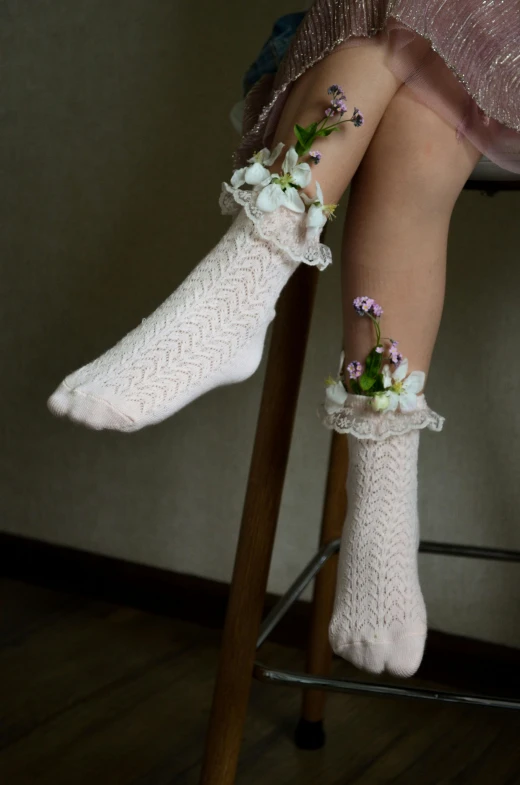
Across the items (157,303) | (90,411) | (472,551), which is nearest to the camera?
(90,411)

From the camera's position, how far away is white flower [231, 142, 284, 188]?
553 millimetres

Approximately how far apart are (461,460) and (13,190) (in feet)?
2.42

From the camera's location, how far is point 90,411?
534 mm

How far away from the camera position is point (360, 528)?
0.61 meters

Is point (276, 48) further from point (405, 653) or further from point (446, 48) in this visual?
point (405, 653)

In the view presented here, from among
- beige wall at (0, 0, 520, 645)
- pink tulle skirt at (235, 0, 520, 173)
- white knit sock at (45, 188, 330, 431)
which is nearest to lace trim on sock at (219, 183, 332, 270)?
white knit sock at (45, 188, 330, 431)

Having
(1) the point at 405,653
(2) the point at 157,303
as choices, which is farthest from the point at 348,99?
(2) the point at 157,303

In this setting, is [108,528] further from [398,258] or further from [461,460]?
[398,258]

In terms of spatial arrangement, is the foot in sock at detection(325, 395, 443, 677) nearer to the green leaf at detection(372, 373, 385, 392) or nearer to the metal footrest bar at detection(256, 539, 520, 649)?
the green leaf at detection(372, 373, 385, 392)

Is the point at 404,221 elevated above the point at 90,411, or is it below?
above

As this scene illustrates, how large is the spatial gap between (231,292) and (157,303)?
65 centimetres

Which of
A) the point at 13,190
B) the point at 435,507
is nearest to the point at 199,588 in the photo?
the point at 435,507

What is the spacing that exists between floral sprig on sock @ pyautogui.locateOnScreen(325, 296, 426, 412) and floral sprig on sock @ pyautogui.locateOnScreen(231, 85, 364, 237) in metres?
0.07

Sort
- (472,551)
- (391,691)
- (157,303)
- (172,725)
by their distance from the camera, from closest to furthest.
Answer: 1. (391,691)
2. (472,551)
3. (172,725)
4. (157,303)
